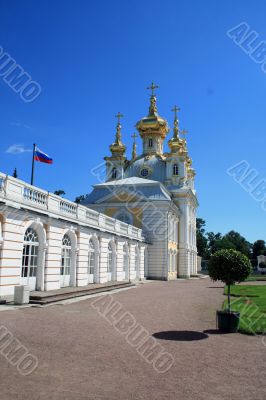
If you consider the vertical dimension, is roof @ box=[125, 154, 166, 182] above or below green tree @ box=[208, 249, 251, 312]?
above

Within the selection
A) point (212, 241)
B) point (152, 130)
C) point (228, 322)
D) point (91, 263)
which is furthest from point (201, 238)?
point (228, 322)

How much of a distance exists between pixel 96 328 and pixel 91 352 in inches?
101

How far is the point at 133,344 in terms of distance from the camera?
8344 mm

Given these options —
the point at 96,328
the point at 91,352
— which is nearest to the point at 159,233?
the point at 96,328

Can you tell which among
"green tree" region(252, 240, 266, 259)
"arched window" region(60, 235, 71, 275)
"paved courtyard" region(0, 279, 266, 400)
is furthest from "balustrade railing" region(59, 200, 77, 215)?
"green tree" region(252, 240, 266, 259)

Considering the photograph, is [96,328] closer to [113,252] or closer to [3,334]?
[3,334]

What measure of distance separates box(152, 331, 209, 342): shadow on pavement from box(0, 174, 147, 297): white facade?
23.4 feet

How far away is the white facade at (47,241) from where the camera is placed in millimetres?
→ 14219

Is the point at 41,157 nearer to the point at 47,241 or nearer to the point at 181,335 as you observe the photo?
the point at 47,241

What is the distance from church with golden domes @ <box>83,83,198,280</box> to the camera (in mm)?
37500

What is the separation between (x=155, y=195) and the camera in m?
38.5

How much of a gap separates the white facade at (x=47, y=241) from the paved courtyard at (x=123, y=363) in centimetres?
344

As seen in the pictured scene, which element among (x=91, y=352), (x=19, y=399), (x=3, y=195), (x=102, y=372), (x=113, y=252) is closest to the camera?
(x=19, y=399)

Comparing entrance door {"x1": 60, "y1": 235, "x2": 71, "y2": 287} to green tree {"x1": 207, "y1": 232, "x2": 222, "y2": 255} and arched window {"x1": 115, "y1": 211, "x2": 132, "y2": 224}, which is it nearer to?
arched window {"x1": 115, "y1": 211, "x2": 132, "y2": 224}
